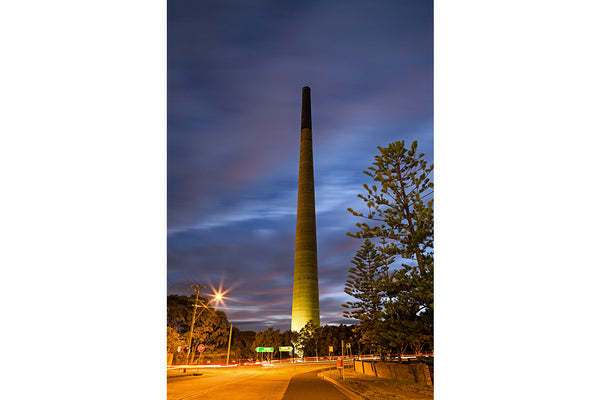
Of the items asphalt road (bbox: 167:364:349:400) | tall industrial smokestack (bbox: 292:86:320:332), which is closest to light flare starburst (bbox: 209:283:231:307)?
asphalt road (bbox: 167:364:349:400)

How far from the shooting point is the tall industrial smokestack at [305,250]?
51938 millimetres

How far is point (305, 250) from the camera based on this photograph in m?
52.0

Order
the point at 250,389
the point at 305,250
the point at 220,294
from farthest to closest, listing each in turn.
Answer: the point at 305,250
the point at 220,294
the point at 250,389

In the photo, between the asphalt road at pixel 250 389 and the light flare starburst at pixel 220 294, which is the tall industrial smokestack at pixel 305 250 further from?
the asphalt road at pixel 250 389

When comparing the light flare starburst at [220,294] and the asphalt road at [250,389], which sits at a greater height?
the light flare starburst at [220,294]

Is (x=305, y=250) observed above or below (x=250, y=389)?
above

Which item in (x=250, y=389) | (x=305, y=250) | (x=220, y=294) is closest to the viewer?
(x=250, y=389)

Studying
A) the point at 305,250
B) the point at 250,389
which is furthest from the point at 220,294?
the point at 305,250

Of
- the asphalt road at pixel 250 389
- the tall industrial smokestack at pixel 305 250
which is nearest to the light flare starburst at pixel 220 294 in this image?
the asphalt road at pixel 250 389

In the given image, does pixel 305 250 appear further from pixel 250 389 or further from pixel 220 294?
pixel 250 389
